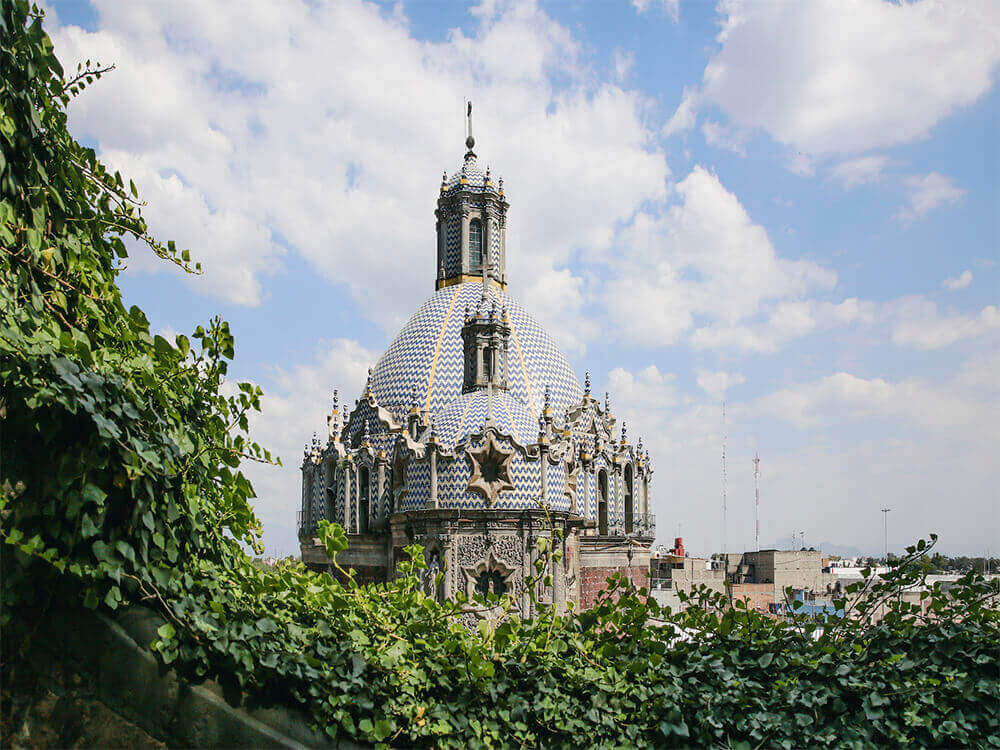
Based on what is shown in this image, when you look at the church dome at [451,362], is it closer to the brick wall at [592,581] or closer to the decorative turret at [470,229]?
the decorative turret at [470,229]

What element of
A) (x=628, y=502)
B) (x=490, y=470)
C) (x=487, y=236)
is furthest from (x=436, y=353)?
(x=628, y=502)

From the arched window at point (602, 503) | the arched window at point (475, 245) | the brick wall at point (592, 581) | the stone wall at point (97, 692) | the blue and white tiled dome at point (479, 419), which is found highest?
the arched window at point (475, 245)

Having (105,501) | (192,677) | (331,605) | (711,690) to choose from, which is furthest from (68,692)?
(711,690)

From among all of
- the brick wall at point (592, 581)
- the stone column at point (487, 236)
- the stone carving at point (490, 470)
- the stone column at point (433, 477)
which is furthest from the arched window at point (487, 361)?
the brick wall at point (592, 581)

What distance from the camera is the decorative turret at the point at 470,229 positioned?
27250mm

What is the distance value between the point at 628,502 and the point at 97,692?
23047 millimetres

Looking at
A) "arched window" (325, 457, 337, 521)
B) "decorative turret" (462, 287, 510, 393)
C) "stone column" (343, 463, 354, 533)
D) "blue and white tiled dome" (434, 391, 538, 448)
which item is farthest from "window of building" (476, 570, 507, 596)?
"arched window" (325, 457, 337, 521)

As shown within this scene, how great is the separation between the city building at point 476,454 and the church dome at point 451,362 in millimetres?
46

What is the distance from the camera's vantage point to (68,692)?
3.12 metres

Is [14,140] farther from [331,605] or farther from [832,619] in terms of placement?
[832,619]

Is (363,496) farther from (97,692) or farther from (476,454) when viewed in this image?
(97,692)

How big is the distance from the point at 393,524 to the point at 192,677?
17.5 m

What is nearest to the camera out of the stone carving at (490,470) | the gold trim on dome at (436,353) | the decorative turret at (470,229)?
the stone carving at (490,470)

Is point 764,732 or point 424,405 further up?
point 424,405
